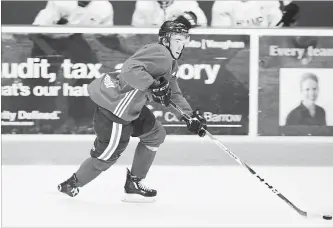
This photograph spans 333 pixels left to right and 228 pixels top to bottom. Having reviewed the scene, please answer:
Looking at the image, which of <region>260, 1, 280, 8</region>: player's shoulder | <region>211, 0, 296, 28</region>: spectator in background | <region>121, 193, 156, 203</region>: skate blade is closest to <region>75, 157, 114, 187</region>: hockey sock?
<region>121, 193, 156, 203</region>: skate blade

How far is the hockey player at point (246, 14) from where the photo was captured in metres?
3.01

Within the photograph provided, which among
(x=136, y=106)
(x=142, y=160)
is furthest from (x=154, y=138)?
(x=136, y=106)

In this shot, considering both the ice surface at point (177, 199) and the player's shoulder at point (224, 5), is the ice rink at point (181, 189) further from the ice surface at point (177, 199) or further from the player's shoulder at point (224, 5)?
the player's shoulder at point (224, 5)

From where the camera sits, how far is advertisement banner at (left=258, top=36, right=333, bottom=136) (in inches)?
117

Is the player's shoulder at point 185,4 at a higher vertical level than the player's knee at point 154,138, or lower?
higher

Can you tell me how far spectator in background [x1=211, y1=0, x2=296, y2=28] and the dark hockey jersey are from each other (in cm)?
89

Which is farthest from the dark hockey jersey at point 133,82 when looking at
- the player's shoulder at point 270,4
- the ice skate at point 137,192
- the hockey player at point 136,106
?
the player's shoulder at point 270,4

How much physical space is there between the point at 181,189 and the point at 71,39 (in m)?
1.06

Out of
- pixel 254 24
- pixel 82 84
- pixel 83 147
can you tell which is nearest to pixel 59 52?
pixel 82 84

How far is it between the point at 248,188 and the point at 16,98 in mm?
1314

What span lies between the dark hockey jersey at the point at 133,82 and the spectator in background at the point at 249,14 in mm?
892

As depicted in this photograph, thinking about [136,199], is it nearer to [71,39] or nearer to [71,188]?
[71,188]

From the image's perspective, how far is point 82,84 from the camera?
298 cm

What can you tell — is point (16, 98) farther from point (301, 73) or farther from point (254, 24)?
point (301, 73)
